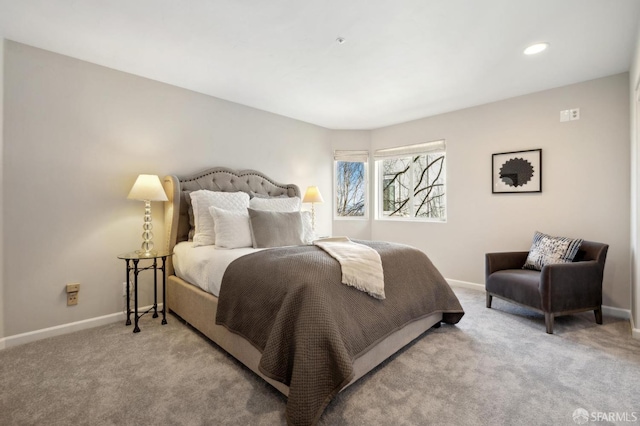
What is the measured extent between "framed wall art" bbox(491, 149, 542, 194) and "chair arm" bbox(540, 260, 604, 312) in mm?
1128

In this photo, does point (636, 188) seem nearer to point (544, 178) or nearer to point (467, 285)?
point (544, 178)

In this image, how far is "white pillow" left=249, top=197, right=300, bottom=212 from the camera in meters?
3.39

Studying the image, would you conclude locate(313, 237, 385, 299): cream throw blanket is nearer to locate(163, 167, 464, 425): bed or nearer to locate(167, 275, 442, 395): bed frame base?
locate(163, 167, 464, 425): bed

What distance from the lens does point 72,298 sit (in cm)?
262

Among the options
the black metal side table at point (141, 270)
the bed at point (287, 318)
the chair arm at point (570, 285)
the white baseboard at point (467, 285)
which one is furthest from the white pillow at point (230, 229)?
the white baseboard at point (467, 285)

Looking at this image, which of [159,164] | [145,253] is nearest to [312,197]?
[159,164]

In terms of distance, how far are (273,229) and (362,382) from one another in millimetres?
1484

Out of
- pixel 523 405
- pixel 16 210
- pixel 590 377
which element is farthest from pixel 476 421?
pixel 16 210

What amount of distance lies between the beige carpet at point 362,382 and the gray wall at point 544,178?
1.13 meters

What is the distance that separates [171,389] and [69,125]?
242 cm

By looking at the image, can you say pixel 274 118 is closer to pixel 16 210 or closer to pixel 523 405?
pixel 16 210

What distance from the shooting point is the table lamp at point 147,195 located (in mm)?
2660

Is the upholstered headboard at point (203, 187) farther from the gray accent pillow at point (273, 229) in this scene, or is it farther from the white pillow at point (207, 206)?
the gray accent pillow at point (273, 229)

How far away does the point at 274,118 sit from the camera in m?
4.23
